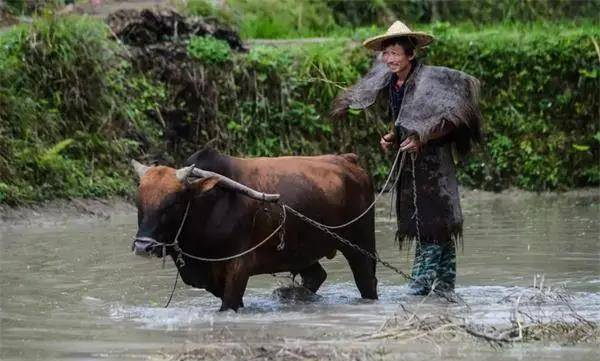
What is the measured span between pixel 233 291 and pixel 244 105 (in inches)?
327

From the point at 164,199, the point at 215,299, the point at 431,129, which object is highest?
the point at 431,129

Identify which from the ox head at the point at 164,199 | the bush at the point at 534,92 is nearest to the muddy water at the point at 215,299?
the ox head at the point at 164,199

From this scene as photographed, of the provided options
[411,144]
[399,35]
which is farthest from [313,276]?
[399,35]

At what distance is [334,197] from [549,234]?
4.51 metres

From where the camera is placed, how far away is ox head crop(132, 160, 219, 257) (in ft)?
31.6

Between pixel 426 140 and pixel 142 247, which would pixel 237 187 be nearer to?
pixel 142 247

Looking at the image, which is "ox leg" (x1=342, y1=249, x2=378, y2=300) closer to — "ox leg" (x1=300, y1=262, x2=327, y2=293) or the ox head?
"ox leg" (x1=300, y1=262, x2=327, y2=293)

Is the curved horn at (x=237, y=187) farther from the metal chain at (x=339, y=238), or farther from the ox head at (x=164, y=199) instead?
the metal chain at (x=339, y=238)

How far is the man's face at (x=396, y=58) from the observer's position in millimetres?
10695

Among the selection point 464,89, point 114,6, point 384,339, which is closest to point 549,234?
point 464,89

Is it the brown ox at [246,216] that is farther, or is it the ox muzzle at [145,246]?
the brown ox at [246,216]

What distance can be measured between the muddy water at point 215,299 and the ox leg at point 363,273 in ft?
0.31

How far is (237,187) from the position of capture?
9844 mm

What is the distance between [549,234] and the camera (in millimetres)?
14492
